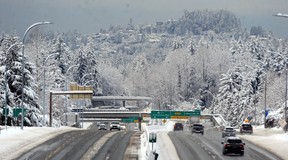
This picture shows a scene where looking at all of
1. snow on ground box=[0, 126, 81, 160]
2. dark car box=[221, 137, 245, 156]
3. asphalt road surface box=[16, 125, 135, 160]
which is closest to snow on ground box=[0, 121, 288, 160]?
snow on ground box=[0, 126, 81, 160]

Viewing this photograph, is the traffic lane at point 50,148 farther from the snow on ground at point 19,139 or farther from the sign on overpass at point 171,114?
the sign on overpass at point 171,114

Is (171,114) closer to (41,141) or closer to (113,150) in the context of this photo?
(41,141)

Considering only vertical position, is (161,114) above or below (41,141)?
below

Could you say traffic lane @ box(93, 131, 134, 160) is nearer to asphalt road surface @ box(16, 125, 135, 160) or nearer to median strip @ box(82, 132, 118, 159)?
asphalt road surface @ box(16, 125, 135, 160)

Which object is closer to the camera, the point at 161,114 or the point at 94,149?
the point at 94,149

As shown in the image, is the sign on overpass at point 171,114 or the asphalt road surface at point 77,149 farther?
the sign on overpass at point 171,114

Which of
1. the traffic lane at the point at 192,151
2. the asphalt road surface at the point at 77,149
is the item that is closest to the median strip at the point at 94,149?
the asphalt road surface at the point at 77,149

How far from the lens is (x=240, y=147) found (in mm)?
47406

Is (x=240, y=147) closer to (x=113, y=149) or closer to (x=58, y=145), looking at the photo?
(x=113, y=149)

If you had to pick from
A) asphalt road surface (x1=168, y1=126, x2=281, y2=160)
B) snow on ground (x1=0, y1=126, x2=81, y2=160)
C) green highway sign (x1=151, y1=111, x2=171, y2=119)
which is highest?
snow on ground (x1=0, y1=126, x2=81, y2=160)

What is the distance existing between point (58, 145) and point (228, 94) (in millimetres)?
87664

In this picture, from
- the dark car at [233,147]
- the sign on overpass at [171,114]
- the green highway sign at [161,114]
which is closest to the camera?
the dark car at [233,147]

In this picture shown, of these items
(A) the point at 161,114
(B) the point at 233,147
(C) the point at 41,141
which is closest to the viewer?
(B) the point at 233,147

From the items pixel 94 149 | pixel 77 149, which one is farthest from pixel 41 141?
pixel 94 149
